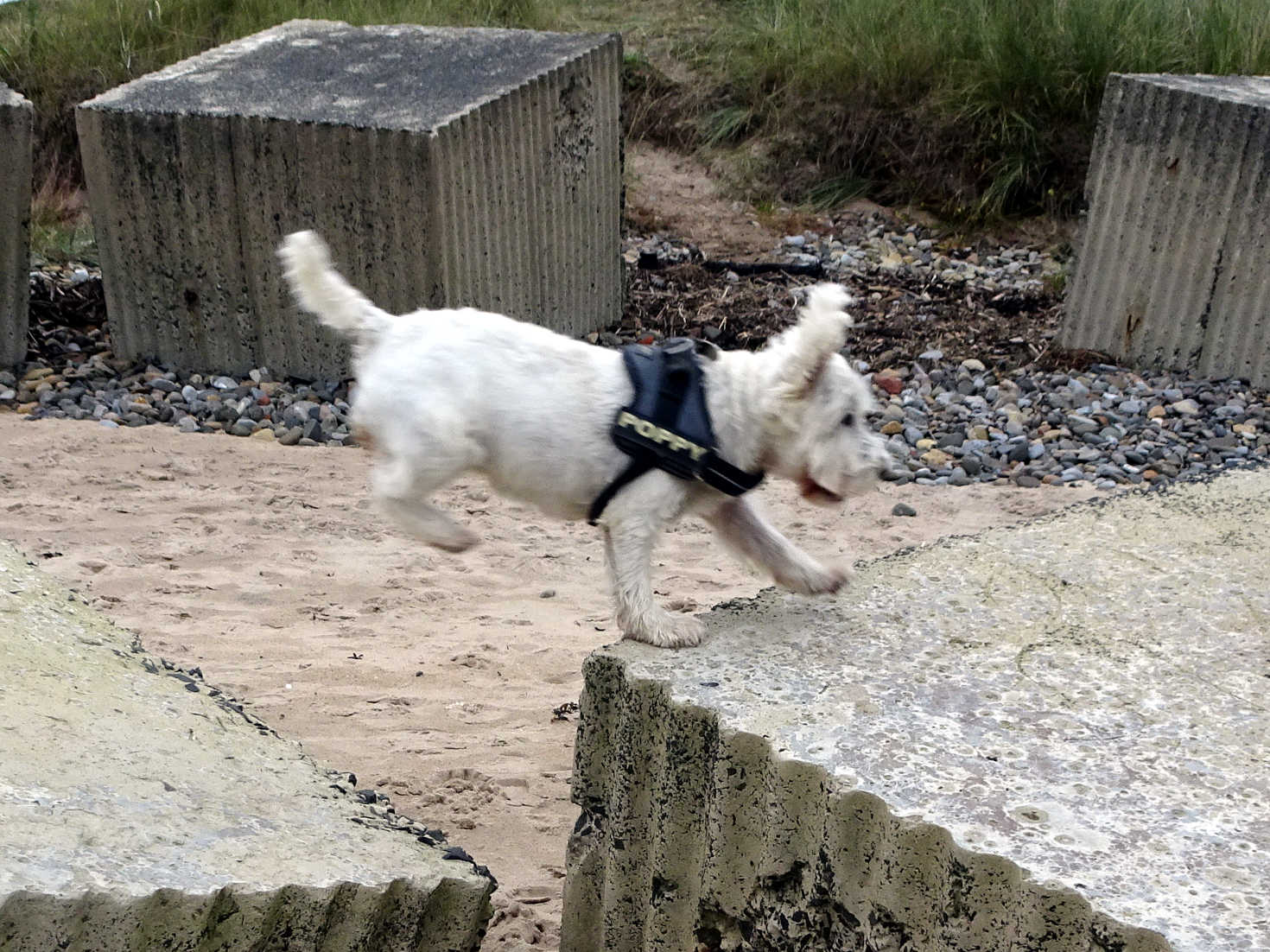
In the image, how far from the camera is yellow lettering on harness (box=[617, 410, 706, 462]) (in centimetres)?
341

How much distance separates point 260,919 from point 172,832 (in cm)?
28

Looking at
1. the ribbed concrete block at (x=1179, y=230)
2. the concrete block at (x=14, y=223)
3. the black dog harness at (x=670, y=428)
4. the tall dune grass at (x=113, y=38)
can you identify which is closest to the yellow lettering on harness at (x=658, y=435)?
the black dog harness at (x=670, y=428)

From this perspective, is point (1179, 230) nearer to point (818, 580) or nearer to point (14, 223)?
point (818, 580)

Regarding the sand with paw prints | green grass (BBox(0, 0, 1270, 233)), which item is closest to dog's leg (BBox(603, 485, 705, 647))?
the sand with paw prints

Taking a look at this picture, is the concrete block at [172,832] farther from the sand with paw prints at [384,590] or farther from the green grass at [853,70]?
the green grass at [853,70]

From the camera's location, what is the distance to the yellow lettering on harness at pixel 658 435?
11.2 feet

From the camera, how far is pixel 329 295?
3.53 m

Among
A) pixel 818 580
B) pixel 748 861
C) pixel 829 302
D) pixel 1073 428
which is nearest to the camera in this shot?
pixel 748 861

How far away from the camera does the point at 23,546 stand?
5.53m

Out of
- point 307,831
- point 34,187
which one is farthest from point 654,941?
point 34,187

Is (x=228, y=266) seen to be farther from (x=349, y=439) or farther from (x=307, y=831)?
(x=307, y=831)

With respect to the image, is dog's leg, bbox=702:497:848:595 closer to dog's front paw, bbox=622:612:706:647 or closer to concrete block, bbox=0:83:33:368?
dog's front paw, bbox=622:612:706:647

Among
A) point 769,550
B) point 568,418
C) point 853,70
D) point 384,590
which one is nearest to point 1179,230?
point 853,70

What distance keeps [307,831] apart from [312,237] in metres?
1.51
